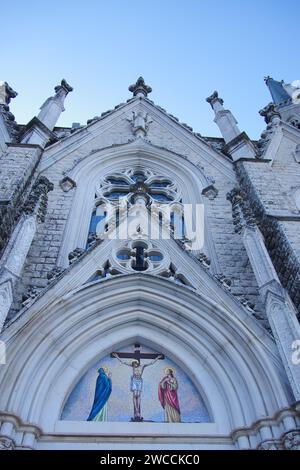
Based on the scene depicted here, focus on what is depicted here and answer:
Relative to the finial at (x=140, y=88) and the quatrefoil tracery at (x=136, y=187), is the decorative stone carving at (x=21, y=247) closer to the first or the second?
the quatrefoil tracery at (x=136, y=187)

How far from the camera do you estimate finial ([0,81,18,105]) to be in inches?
505

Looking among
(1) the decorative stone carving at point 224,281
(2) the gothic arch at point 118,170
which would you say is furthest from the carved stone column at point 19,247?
(1) the decorative stone carving at point 224,281

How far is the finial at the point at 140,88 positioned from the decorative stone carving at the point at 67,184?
237 inches

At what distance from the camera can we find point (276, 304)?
18.4 feet

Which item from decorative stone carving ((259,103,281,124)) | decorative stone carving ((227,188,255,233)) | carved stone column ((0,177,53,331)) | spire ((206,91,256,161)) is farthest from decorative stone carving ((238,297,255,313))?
decorative stone carving ((259,103,281,124))

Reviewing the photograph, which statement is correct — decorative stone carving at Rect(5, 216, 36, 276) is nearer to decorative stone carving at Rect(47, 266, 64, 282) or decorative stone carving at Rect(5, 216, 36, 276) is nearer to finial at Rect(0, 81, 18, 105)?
decorative stone carving at Rect(47, 266, 64, 282)

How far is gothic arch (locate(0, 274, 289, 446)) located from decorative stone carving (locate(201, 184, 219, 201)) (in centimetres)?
356

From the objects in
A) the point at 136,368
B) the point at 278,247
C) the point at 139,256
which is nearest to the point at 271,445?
the point at 136,368

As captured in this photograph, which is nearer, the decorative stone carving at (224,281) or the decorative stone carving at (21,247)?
the decorative stone carving at (21,247)

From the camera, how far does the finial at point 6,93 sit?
1283cm

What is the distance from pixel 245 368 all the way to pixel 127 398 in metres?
1.50

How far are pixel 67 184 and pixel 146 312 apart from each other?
13.5ft
